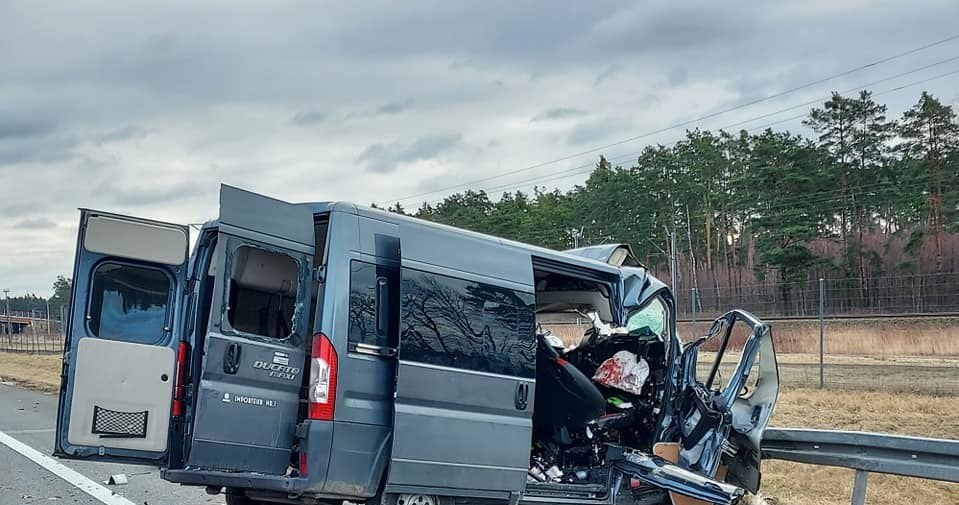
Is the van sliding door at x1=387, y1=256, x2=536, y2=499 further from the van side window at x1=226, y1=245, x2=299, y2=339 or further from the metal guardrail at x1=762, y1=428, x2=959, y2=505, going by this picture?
the metal guardrail at x1=762, y1=428, x2=959, y2=505

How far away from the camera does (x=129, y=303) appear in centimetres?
634

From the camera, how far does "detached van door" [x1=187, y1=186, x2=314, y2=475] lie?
5.01 m

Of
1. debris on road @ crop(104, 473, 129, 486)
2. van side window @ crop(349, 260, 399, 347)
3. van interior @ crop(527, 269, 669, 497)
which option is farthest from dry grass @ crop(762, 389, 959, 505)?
debris on road @ crop(104, 473, 129, 486)

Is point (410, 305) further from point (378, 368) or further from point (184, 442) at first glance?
point (184, 442)

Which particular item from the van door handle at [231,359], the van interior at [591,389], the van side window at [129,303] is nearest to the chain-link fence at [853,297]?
the van interior at [591,389]

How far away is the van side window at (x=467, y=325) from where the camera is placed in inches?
216

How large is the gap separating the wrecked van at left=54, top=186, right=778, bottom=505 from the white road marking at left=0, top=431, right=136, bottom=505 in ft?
7.23

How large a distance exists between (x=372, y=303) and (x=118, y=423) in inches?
79.3

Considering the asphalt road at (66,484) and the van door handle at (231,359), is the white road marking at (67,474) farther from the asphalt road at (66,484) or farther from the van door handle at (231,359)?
the van door handle at (231,359)

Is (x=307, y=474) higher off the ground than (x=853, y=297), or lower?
lower

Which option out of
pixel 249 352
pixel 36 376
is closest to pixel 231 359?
pixel 249 352

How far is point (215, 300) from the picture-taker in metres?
5.10

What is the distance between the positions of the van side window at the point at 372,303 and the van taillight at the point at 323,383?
0.61 feet

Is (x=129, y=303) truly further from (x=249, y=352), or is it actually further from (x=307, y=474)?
(x=307, y=474)
